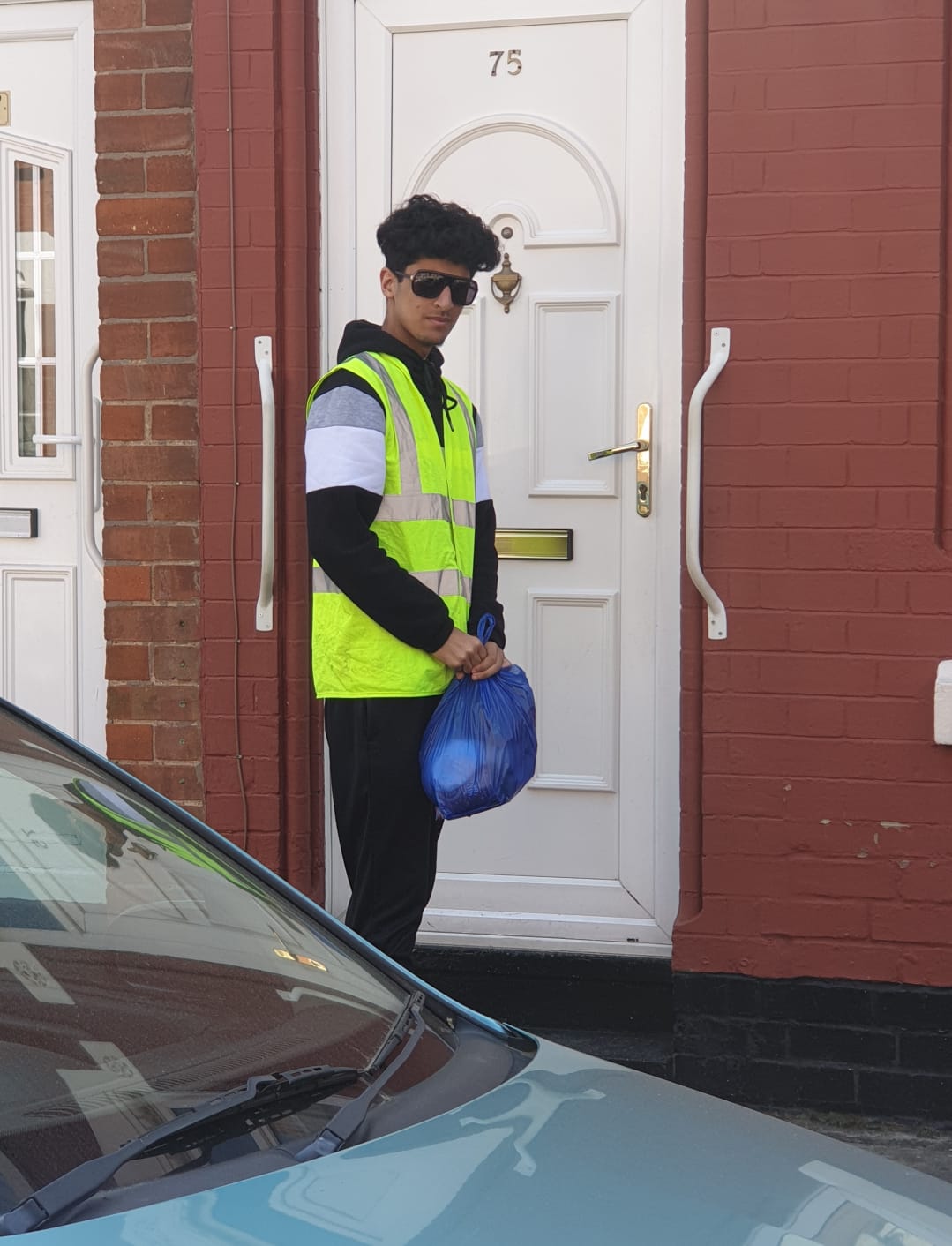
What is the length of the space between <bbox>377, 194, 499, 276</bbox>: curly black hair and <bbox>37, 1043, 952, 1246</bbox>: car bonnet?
6.22 feet

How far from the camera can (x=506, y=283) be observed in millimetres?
4180

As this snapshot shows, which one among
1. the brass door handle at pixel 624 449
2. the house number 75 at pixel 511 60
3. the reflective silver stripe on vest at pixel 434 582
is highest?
the house number 75 at pixel 511 60

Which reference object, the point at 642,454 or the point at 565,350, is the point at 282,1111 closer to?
the point at 642,454

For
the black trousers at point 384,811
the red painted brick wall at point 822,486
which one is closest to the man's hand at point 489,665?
the black trousers at point 384,811

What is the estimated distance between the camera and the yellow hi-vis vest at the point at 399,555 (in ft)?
10.3

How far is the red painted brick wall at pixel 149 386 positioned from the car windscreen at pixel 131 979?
2.16m

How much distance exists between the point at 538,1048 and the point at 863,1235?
1.77 feet

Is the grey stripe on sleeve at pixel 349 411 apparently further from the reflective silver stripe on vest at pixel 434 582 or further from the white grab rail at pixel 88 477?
the white grab rail at pixel 88 477

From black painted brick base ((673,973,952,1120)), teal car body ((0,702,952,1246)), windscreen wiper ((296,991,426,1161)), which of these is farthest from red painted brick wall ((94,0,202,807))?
windscreen wiper ((296,991,426,1161))

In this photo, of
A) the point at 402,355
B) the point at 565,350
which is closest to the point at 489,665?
the point at 402,355

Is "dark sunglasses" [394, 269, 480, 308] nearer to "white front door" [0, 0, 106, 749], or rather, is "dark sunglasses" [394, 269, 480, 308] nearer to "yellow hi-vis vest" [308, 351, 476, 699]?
"yellow hi-vis vest" [308, 351, 476, 699]

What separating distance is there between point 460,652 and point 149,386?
63.4 inches

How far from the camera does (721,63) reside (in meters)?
3.82

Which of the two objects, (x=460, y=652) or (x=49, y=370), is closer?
(x=460, y=652)
